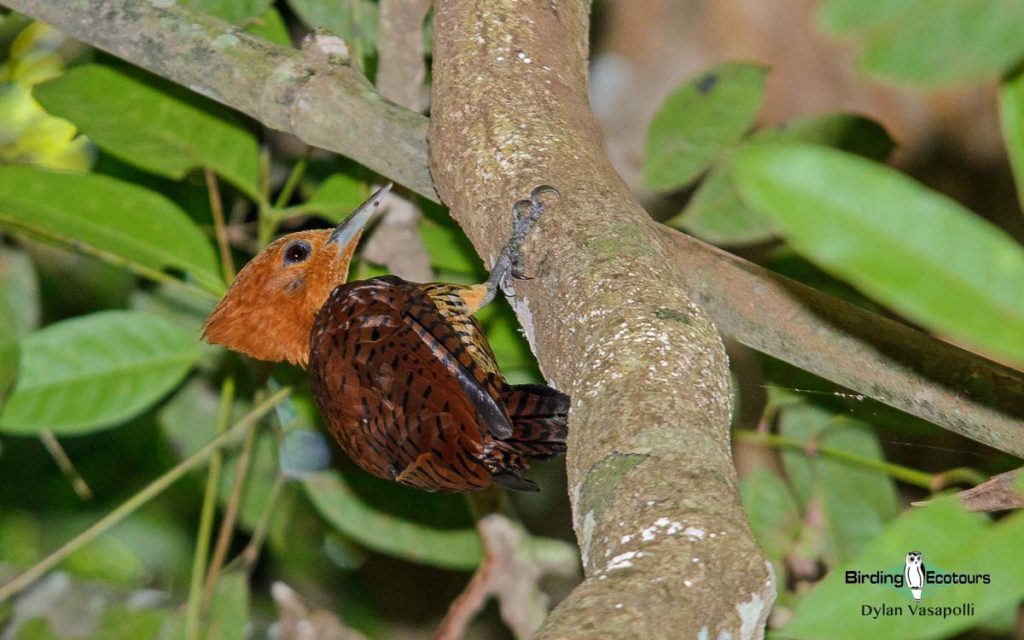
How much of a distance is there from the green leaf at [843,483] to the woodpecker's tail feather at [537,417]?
959 mm

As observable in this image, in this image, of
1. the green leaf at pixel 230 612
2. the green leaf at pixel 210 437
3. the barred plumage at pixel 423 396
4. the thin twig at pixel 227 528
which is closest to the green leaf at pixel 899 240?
the barred plumage at pixel 423 396

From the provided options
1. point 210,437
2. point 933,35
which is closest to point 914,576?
point 933,35

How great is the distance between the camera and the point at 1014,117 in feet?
2.53

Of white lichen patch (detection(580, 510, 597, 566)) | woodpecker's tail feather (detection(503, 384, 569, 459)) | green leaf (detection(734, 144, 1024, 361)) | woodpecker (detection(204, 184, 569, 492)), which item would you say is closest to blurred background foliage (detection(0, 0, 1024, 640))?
green leaf (detection(734, 144, 1024, 361))

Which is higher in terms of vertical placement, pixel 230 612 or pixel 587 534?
pixel 587 534

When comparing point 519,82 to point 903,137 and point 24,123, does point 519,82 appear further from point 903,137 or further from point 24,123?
point 903,137

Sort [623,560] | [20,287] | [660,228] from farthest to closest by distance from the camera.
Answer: [20,287], [660,228], [623,560]

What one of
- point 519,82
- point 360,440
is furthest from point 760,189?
point 360,440

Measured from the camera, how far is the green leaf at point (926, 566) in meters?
0.74

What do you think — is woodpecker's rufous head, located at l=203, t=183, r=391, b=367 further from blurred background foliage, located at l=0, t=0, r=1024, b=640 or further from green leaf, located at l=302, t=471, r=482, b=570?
green leaf, located at l=302, t=471, r=482, b=570

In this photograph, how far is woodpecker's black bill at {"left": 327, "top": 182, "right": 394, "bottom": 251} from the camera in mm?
2922

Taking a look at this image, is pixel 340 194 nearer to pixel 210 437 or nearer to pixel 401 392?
pixel 401 392

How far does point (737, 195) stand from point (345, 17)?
132 centimetres

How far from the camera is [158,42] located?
2480 mm
